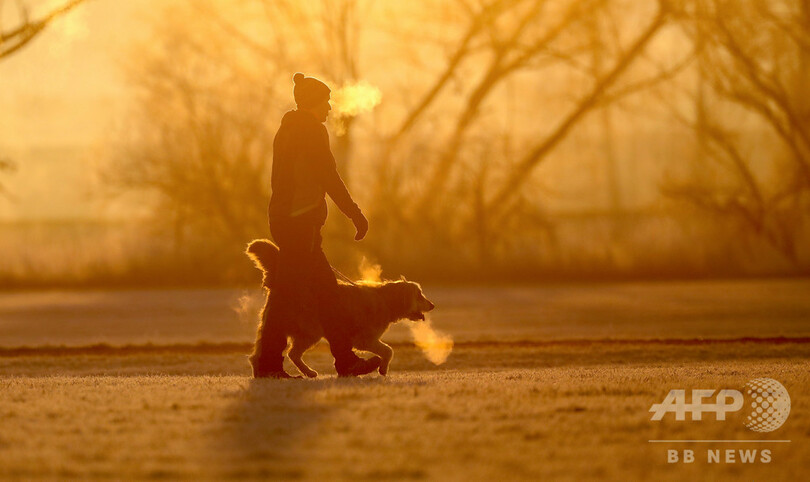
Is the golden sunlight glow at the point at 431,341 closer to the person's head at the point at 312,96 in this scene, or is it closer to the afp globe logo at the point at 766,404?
the person's head at the point at 312,96

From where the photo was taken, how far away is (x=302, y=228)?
9320mm

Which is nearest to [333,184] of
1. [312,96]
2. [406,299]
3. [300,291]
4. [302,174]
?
[302,174]

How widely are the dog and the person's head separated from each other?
1121mm

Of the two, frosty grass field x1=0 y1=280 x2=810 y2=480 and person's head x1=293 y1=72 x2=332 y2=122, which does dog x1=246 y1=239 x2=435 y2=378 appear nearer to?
frosty grass field x1=0 y1=280 x2=810 y2=480

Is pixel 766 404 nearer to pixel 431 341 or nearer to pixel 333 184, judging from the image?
pixel 333 184

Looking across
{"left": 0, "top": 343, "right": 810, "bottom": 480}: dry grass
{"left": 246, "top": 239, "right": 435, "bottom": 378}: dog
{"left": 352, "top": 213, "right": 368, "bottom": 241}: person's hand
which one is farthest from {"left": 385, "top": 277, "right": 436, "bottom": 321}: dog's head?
{"left": 352, "top": 213, "right": 368, "bottom": 241}: person's hand

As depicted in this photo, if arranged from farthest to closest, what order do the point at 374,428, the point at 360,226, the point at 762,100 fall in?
the point at 762,100 < the point at 360,226 < the point at 374,428

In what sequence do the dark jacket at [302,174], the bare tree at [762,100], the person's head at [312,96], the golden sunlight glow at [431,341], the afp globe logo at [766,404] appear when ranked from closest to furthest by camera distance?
the afp globe logo at [766,404] → the dark jacket at [302,174] → the person's head at [312,96] → the golden sunlight glow at [431,341] → the bare tree at [762,100]

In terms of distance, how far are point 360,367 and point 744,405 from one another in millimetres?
3025

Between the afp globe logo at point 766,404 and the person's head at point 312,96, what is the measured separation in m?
3.88

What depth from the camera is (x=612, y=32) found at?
34062 millimetres

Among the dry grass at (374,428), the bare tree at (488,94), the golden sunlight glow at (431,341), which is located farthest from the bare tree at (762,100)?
the dry grass at (374,428)

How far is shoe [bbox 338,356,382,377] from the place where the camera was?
31.1ft

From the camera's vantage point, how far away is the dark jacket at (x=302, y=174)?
30.5 ft
